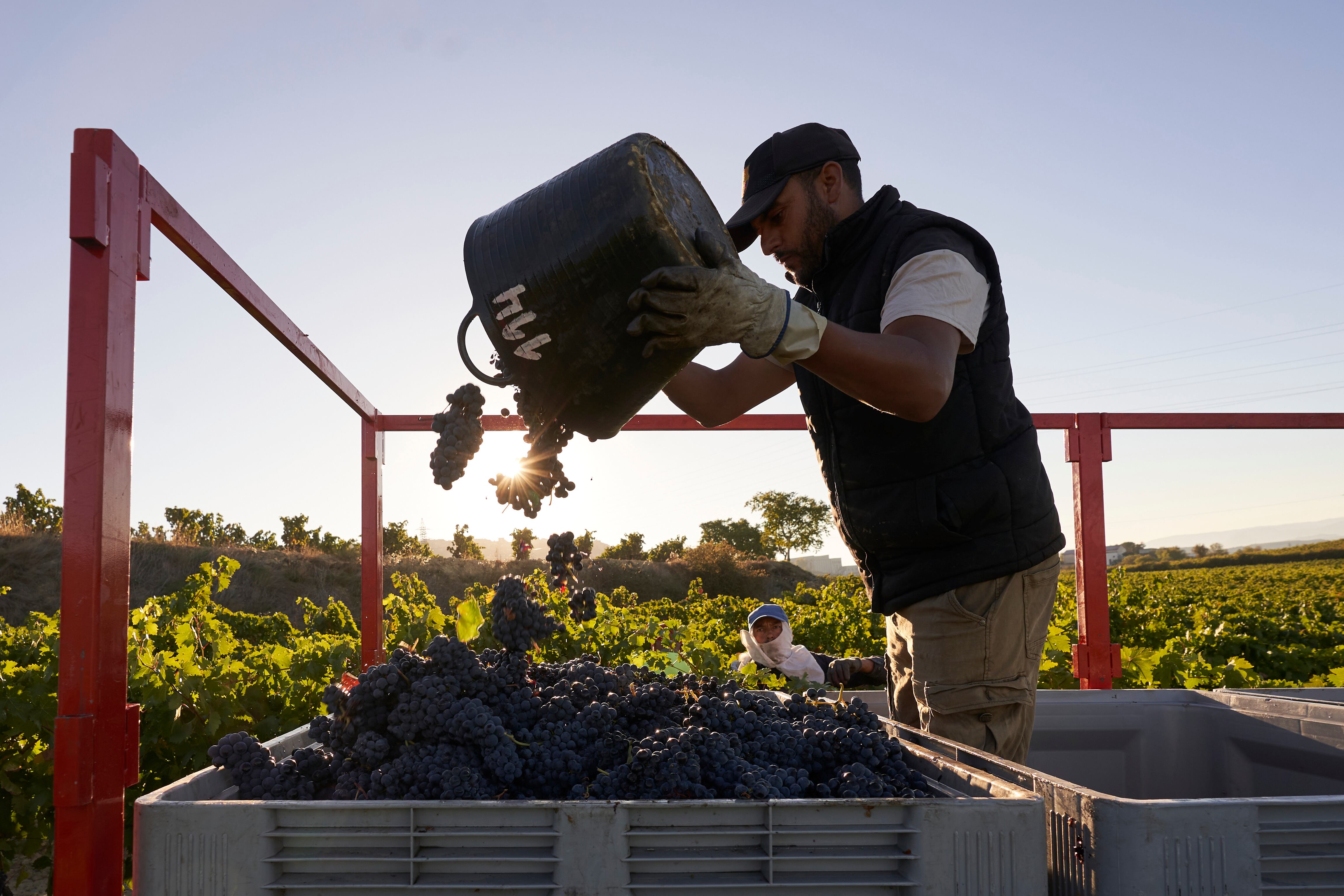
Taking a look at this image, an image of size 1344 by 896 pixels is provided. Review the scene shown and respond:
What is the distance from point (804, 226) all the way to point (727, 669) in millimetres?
2819

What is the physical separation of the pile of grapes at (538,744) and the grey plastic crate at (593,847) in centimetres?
8

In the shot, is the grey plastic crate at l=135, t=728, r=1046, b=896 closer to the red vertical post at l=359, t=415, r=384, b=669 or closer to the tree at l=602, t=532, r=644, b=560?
the red vertical post at l=359, t=415, r=384, b=669

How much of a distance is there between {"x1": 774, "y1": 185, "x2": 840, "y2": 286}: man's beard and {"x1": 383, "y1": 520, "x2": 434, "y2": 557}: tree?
35077 millimetres

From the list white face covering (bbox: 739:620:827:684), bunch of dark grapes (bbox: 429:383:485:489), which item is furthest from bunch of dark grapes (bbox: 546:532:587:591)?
white face covering (bbox: 739:620:827:684)

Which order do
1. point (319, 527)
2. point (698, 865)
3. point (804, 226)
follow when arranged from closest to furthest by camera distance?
point (698, 865)
point (804, 226)
point (319, 527)

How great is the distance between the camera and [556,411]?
1.48m

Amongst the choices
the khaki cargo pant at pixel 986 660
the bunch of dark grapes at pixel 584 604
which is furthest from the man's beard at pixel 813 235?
the bunch of dark grapes at pixel 584 604

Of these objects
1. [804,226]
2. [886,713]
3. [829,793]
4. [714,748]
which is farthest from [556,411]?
[886,713]

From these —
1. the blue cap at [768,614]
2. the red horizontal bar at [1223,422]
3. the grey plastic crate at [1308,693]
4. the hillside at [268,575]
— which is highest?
the red horizontal bar at [1223,422]

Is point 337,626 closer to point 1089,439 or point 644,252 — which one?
point 1089,439

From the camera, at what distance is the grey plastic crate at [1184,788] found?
1.00 meters

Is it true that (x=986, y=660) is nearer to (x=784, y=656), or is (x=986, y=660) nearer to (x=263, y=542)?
(x=784, y=656)

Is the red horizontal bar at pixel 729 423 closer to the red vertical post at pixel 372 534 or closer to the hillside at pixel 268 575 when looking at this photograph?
the red vertical post at pixel 372 534

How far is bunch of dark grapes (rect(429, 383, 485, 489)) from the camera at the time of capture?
1.45 meters
